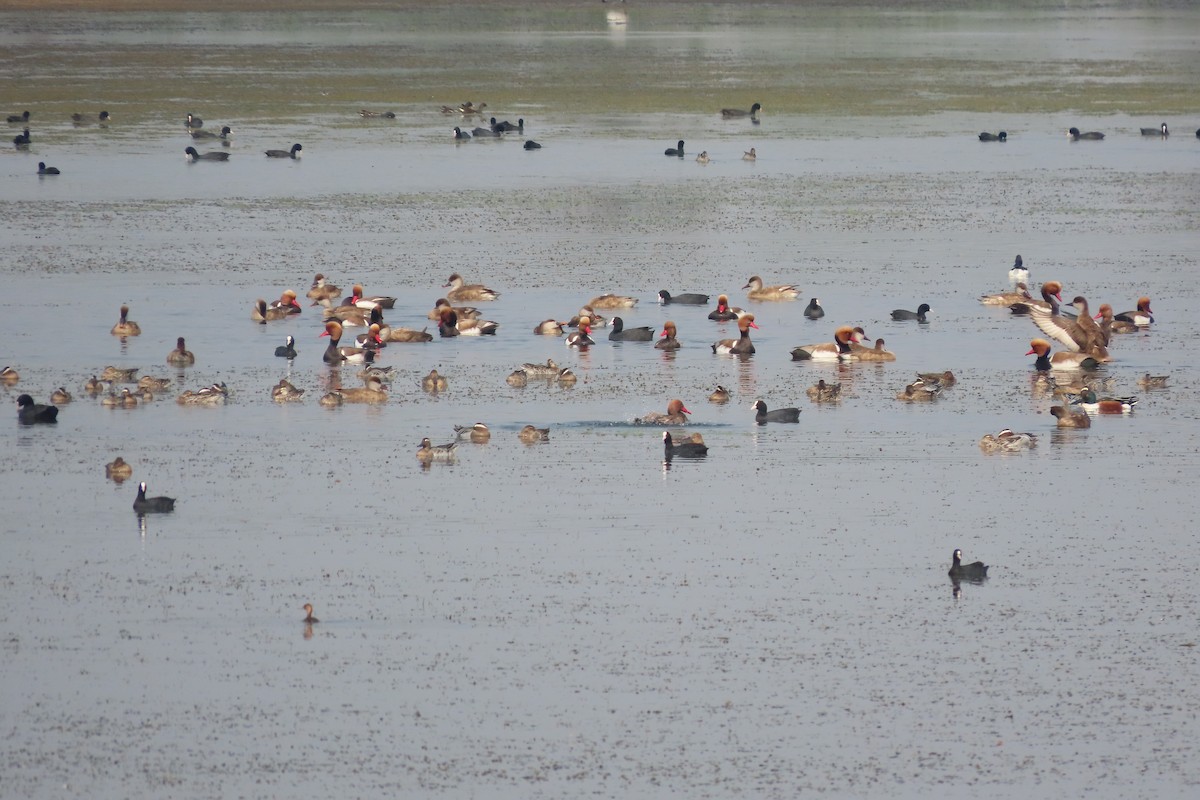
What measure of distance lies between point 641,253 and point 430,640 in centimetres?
1959

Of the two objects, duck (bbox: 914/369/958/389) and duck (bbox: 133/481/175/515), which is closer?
duck (bbox: 133/481/175/515)

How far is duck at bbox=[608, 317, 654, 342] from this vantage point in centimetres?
2727

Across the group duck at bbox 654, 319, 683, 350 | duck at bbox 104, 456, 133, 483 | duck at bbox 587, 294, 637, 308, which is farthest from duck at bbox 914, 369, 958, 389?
duck at bbox 104, 456, 133, 483

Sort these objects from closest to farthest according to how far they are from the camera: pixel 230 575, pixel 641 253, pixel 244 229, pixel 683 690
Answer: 1. pixel 683 690
2. pixel 230 575
3. pixel 641 253
4. pixel 244 229

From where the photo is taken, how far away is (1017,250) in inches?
1367

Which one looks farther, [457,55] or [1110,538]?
[457,55]

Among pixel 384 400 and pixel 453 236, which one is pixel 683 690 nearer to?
pixel 384 400

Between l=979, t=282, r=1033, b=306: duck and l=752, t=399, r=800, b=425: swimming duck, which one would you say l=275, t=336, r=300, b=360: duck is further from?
l=979, t=282, r=1033, b=306: duck

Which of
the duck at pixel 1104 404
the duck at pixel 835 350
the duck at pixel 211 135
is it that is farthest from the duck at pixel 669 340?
the duck at pixel 211 135

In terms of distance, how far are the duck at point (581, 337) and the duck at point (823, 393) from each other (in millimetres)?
3997

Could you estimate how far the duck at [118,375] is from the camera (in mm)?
24234

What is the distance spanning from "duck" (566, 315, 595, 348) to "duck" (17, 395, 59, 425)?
7.10 meters

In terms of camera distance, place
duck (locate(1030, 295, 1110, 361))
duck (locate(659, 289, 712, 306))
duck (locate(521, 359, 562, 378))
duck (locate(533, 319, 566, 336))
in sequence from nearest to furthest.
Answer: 1. duck (locate(521, 359, 562, 378))
2. duck (locate(1030, 295, 1110, 361))
3. duck (locate(533, 319, 566, 336))
4. duck (locate(659, 289, 712, 306))

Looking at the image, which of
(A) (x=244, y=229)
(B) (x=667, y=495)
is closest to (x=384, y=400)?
(B) (x=667, y=495)
